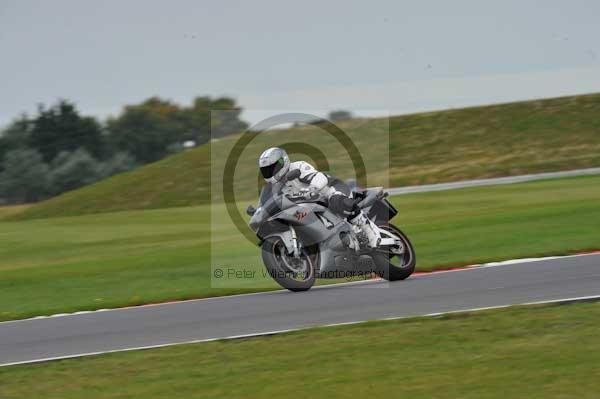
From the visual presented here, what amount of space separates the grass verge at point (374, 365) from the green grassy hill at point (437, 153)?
2877cm

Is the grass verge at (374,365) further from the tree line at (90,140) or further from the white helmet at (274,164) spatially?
the tree line at (90,140)

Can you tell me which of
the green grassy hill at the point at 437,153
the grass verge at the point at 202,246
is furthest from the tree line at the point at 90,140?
the grass verge at the point at 202,246

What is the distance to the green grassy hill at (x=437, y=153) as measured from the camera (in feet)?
129

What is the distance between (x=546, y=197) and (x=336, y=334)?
58.8 ft

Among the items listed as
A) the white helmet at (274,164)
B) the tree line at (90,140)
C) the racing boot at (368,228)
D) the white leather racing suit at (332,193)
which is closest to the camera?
the white helmet at (274,164)

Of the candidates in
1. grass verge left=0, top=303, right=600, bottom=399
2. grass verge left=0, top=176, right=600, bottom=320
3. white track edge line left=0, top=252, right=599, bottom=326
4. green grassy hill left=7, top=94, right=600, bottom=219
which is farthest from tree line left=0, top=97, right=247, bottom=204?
grass verge left=0, top=303, right=600, bottom=399

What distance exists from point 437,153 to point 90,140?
91.2ft

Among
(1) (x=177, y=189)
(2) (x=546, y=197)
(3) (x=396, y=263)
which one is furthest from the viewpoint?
(1) (x=177, y=189)

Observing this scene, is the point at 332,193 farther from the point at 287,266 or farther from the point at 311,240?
the point at 287,266

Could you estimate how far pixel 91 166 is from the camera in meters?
58.1

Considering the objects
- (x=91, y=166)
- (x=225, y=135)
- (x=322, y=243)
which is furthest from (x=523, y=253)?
(x=91, y=166)

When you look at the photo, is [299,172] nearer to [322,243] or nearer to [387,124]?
[322,243]

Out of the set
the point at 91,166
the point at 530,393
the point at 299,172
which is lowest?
the point at 530,393

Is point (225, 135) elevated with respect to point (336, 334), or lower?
elevated
